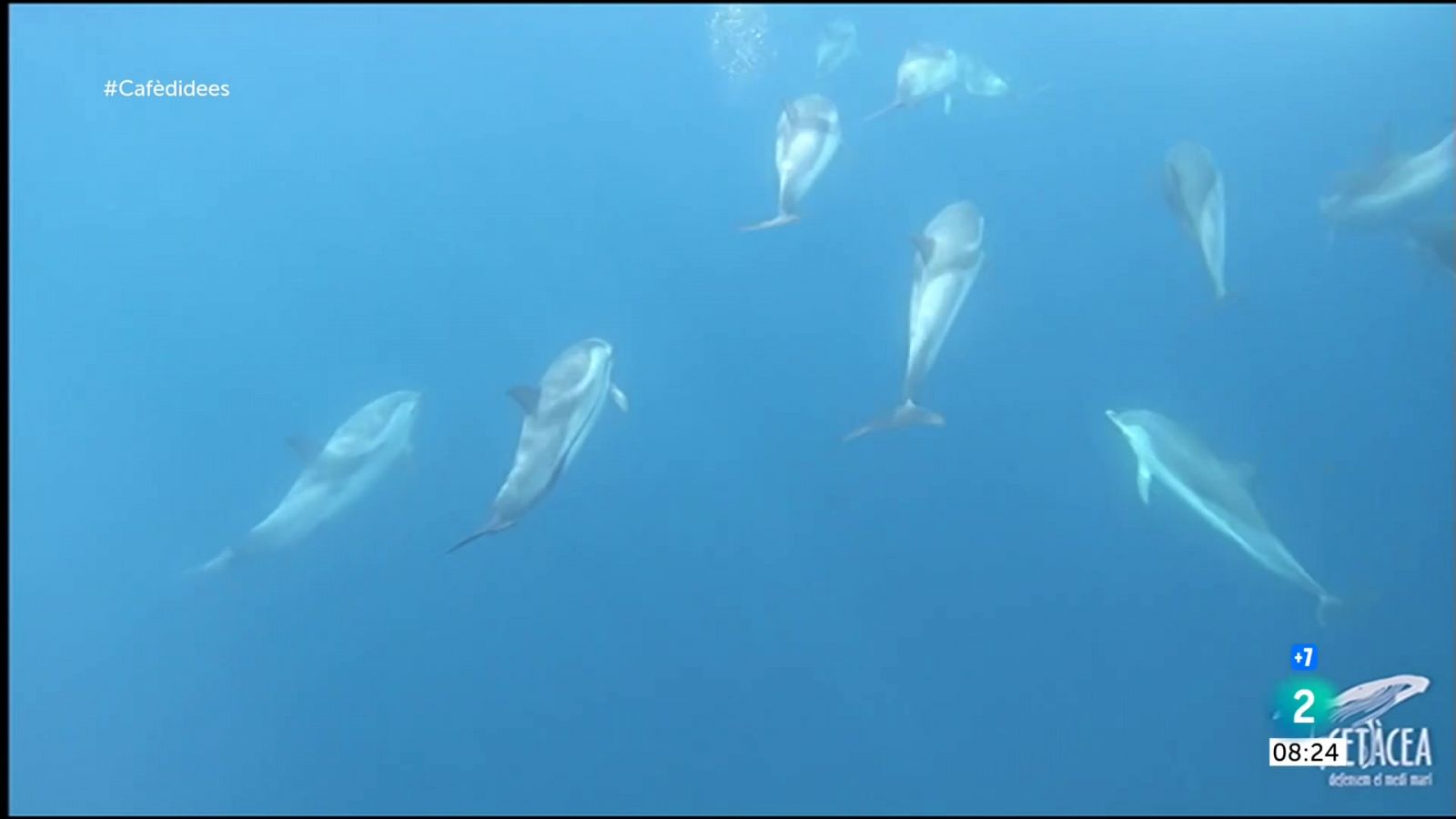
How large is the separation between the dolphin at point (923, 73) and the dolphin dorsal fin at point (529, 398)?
7.69ft

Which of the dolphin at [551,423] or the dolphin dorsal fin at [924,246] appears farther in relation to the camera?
the dolphin dorsal fin at [924,246]

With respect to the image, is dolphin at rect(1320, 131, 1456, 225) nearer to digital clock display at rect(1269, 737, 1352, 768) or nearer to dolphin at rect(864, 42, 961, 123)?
dolphin at rect(864, 42, 961, 123)

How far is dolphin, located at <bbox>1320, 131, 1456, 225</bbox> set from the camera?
432 centimetres

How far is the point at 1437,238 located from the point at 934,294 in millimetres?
2294

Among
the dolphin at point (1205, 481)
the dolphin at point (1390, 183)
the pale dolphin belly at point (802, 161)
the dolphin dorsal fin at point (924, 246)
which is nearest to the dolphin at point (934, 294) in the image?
the dolphin dorsal fin at point (924, 246)

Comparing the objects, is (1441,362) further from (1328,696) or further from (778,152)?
(778,152)

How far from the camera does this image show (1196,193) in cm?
409

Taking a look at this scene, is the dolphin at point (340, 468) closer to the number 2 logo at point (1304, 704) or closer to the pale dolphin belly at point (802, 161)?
the pale dolphin belly at point (802, 161)

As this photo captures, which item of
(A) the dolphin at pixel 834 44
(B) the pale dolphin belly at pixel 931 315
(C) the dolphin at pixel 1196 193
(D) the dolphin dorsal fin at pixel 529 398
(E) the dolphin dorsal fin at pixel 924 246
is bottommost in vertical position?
(D) the dolphin dorsal fin at pixel 529 398

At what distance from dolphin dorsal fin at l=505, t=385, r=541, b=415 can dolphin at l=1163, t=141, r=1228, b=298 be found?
2.58m

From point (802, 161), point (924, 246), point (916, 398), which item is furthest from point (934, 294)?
point (802, 161)

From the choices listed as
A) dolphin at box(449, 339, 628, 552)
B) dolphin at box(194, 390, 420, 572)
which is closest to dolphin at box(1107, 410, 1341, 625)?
dolphin at box(449, 339, 628, 552)

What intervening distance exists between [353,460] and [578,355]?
1116 millimetres

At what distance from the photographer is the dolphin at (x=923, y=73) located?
4.95 m
